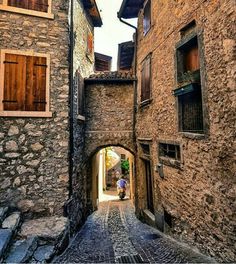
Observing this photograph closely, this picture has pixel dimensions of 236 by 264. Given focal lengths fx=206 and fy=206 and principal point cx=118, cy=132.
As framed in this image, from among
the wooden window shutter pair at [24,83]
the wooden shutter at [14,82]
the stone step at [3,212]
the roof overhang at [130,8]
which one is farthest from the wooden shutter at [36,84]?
the roof overhang at [130,8]

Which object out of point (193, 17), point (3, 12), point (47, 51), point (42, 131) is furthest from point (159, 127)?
point (3, 12)

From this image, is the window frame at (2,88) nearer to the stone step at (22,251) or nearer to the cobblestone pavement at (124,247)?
the stone step at (22,251)

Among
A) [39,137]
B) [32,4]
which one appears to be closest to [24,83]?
[39,137]

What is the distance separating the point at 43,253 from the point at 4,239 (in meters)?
0.80

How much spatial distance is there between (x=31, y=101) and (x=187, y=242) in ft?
16.3

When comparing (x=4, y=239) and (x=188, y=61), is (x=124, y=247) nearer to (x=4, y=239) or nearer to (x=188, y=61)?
(x=4, y=239)

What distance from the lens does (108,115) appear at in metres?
8.31

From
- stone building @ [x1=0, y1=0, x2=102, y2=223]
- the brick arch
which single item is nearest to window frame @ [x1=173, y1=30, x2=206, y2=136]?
stone building @ [x1=0, y1=0, x2=102, y2=223]

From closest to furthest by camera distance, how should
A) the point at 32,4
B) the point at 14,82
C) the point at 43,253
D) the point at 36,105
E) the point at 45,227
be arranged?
the point at 43,253, the point at 45,227, the point at 14,82, the point at 36,105, the point at 32,4

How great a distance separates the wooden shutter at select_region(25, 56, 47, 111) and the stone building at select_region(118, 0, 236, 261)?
10.7ft

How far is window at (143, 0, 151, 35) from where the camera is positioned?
7.08 metres

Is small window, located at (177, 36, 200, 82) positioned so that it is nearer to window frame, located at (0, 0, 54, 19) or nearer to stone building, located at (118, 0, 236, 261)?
stone building, located at (118, 0, 236, 261)

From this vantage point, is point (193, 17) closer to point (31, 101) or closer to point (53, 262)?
point (31, 101)

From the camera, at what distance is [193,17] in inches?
173
